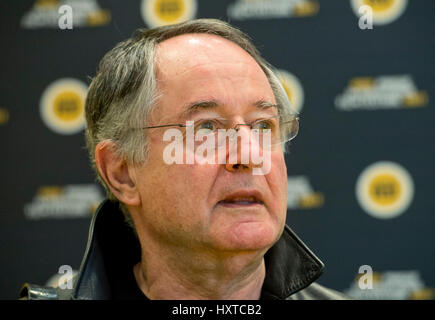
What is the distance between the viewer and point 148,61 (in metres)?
1.60

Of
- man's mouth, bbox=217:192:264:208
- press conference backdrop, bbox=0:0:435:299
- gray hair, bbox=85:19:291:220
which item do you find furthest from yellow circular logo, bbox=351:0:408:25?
man's mouth, bbox=217:192:264:208

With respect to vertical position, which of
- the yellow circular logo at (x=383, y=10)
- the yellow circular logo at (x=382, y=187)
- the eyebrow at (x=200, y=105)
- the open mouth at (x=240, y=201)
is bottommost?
the yellow circular logo at (x=382, y=187)

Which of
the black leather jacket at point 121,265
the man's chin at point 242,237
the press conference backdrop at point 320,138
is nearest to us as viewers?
the man's chin at point 242,237

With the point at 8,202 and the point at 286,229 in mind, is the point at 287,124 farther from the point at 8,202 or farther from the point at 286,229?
the point at 8,202

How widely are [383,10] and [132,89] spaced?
1287 millimetres

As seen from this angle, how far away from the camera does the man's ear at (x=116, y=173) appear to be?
1.60 metres

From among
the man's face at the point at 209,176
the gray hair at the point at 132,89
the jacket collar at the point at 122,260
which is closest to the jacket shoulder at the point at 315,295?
the jacket collar at the point at 122,260

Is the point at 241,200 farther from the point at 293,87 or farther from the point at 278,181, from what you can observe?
the point at 293,87

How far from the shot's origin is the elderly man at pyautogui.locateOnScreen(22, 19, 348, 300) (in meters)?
1.42

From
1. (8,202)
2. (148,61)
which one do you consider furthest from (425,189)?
(8,202)

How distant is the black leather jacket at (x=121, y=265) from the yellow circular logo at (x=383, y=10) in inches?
43.9

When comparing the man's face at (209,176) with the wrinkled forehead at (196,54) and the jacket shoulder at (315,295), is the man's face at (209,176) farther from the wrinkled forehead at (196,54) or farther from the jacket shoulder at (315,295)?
the jacket shoulder at (315,295)

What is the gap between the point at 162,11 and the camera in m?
2.37

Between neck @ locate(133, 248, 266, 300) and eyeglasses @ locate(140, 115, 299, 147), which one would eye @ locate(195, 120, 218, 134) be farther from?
neck @ locate(133, 248, 266, 300)
